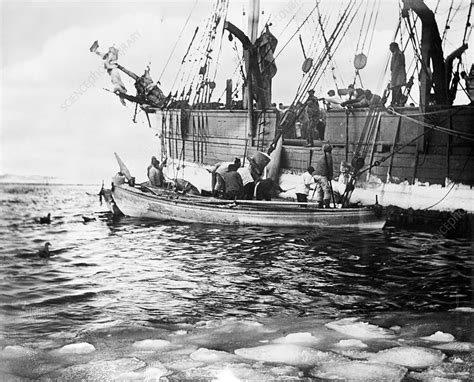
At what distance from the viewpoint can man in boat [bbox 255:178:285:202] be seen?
12.5 feet

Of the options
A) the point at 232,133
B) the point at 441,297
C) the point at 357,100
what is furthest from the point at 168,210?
the point at 441,297

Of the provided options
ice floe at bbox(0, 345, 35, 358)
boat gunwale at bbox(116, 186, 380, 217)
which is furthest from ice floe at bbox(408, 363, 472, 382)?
ice floe at bbox(0, 345, 35, 358)

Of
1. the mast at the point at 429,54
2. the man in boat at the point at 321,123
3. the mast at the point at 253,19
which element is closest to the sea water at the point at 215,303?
the man in boat at the point at 321,123

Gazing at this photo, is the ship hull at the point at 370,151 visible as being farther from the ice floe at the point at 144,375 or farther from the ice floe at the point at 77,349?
the ice floe at the point at 144,375

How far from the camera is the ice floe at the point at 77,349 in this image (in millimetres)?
2375

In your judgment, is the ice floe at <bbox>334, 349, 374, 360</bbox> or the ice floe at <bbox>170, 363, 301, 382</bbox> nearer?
the ice floe at <bbox>170, 363, 301, 382</bbox>

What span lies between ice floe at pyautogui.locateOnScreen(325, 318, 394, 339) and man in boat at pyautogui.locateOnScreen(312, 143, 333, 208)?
46.4 inches

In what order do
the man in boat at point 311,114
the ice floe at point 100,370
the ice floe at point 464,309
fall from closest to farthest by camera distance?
the ice floe at point 100,370, the ice floe at point 464,309, the man in boat at point 311,114

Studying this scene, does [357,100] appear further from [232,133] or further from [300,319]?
[300,319]

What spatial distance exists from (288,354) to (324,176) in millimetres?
1684

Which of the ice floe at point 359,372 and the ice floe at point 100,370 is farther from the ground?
the ice floe at point 100,370

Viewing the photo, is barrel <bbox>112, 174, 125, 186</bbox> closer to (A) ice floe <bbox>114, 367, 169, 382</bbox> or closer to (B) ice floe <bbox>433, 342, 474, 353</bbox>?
(A) ice floe <bbox>114, 367, 169, 382</bbox>

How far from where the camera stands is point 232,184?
12.3ft

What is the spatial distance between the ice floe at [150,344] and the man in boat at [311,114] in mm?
2069
